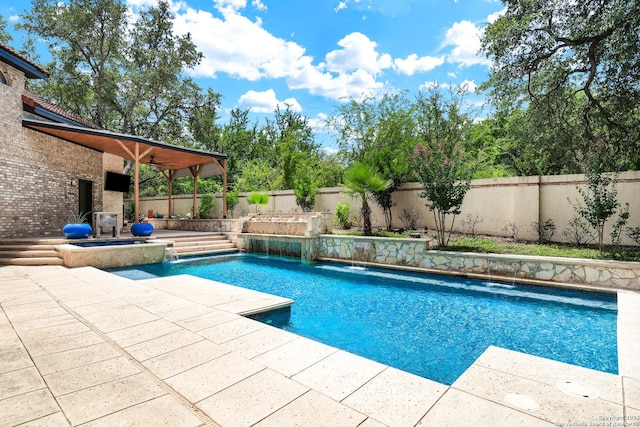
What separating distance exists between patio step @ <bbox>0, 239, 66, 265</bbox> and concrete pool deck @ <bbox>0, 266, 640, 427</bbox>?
4904 mm

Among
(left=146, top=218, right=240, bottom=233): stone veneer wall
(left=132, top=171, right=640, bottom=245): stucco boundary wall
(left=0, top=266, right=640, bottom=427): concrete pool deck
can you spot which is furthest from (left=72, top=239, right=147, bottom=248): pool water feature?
(left=132, top=171, right=640, bottom=245): stucco boundary wall

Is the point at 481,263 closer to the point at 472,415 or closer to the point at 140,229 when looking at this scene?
the point at 472,415

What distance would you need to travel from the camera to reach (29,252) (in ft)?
25.6

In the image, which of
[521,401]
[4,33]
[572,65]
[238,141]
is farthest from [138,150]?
[238,141]

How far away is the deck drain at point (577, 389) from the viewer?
213cm

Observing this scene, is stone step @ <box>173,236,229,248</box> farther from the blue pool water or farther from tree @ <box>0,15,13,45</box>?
tree @ <box>0,15,13,45</box>

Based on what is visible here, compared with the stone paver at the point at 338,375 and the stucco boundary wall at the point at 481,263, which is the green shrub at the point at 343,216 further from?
the stone paver at the point at 338,375

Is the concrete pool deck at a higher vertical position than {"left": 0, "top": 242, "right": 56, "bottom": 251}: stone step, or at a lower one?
lower

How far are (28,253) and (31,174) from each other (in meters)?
3.22

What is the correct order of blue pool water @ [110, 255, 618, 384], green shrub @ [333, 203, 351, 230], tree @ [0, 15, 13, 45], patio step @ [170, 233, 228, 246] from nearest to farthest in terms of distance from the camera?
blue pool water @ [110, 255, 618, 384] < patio step @ [170, 233, 228, 246] < green shrub @ [333, 203, 351, 230] < tree @ [0, 15, 13, 45]

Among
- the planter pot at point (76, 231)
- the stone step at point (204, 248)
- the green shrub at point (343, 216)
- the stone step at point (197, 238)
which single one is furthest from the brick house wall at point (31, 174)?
the green shrub at point (343, 216)

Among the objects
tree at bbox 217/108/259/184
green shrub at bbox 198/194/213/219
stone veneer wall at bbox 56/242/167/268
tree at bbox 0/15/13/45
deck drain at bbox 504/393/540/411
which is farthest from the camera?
tree at bbox 217/108/259/184

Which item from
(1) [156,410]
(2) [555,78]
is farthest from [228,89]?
(1) [156,410]

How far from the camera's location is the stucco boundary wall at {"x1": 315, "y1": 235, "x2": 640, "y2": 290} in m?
5.81
